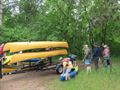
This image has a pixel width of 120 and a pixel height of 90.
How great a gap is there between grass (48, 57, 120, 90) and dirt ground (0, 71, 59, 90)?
0.59 metres

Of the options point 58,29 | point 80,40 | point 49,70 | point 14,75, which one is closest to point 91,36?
point 80,40

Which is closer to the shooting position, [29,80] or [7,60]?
[29,80]

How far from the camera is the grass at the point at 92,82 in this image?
55.8ft

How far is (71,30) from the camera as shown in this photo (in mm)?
28984

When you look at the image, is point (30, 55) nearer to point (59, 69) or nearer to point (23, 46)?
point (23, 46)

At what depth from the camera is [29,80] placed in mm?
20094

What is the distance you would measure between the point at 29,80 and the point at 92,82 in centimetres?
383

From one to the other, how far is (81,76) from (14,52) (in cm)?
399

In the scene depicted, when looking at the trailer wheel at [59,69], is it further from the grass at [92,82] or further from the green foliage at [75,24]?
the green foliage at [75,24]

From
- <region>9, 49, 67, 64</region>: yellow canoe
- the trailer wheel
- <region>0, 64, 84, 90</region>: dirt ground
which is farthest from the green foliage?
the trailer wheel

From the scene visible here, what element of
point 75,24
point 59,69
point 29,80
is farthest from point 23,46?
point 75,24

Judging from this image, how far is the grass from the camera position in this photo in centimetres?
1700

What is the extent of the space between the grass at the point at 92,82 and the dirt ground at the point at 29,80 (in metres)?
0.59

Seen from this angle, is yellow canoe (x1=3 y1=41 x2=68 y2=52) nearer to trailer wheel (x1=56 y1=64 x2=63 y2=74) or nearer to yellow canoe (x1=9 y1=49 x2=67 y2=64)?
yellow canoe (x1=9 y1=49 x2=67 y2=64)
